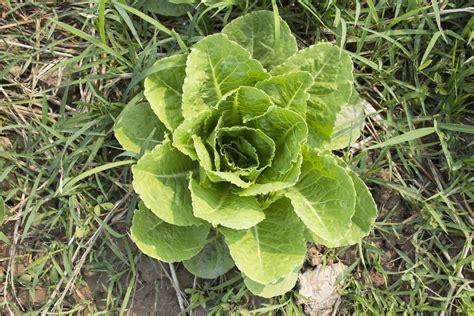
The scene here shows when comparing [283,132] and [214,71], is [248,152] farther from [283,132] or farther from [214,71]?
[214,71]

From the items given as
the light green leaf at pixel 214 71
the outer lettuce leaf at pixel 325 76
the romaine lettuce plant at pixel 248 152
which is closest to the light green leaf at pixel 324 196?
the romaine lettuce plant at pixel 248 152

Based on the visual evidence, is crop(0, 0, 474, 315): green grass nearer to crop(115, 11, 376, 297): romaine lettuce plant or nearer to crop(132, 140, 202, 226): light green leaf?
crop(115, 11, 376, 297): romaine lettuce plant

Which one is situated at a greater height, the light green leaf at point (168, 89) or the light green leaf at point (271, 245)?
the light green leaf at point (168, 89)

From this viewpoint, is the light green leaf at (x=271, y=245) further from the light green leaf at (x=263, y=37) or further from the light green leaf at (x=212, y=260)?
the light green leaf at (x=263, y=37)

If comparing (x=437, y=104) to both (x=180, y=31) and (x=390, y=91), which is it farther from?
(x=180, y=31)

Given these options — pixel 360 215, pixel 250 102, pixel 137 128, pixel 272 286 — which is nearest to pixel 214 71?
pixel 250 102

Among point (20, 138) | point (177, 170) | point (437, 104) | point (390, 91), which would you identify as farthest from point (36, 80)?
point (437, 104)
